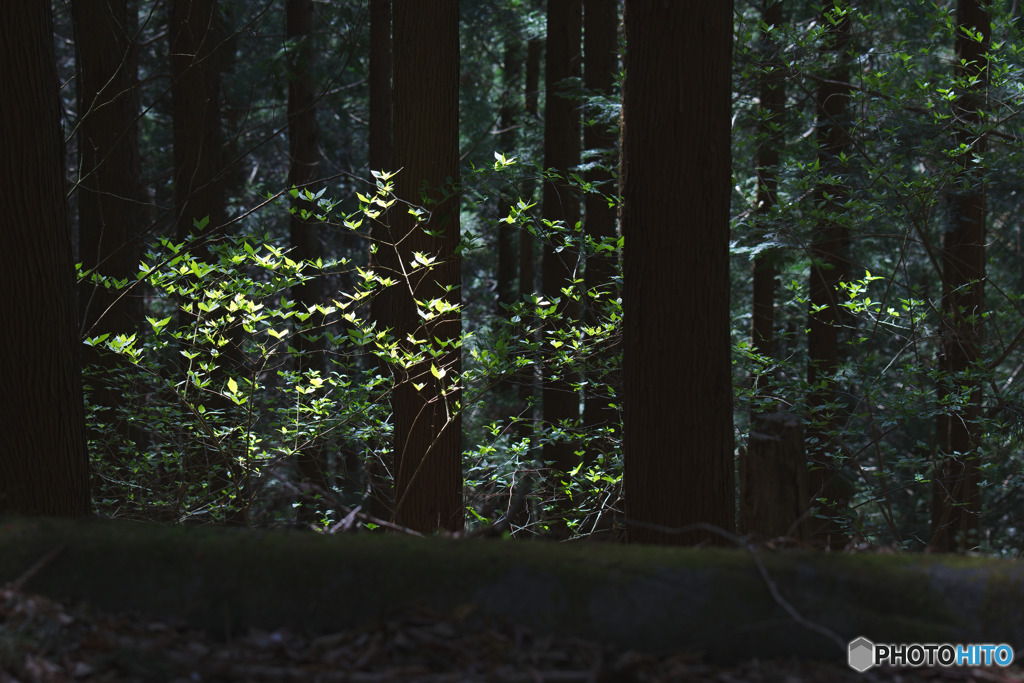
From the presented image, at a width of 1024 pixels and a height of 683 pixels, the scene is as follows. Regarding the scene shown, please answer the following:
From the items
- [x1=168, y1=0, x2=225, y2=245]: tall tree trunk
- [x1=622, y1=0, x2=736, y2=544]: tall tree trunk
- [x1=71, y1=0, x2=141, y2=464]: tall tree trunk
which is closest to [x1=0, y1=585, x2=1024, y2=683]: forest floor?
[x1=622, y1=0, x2=736, y2=544]: tall tree trunk

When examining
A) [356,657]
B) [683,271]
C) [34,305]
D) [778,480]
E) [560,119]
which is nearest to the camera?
[356,657]

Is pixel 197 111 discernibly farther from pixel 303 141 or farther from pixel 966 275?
pixel 966 275

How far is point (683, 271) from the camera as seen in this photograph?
144 inches

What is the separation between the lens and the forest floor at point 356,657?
2.24 metres

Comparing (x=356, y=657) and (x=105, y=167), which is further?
(x=105, y=167)

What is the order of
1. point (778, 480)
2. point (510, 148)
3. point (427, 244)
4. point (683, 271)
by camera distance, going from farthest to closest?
point (510, 148)
point (427, 244)
point (683, 271)
point (778, 480)

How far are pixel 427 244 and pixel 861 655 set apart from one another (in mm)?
3710

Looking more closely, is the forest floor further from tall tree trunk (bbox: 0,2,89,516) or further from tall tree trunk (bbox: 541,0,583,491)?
tall tree trunk (bbox: 541,0,583,491)

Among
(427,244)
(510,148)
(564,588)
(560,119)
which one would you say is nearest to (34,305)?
(427,244)

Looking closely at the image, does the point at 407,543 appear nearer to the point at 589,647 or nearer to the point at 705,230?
the point at 589,647

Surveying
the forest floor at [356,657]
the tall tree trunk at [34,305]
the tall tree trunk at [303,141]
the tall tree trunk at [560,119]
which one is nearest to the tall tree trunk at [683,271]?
the forest floor at [356,657]

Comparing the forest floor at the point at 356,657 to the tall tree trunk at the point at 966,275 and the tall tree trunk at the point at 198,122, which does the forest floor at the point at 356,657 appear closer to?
the tall tree trunk at the point at 966,275

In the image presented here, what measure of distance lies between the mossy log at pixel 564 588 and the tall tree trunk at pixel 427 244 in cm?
238

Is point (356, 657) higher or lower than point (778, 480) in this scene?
lower
